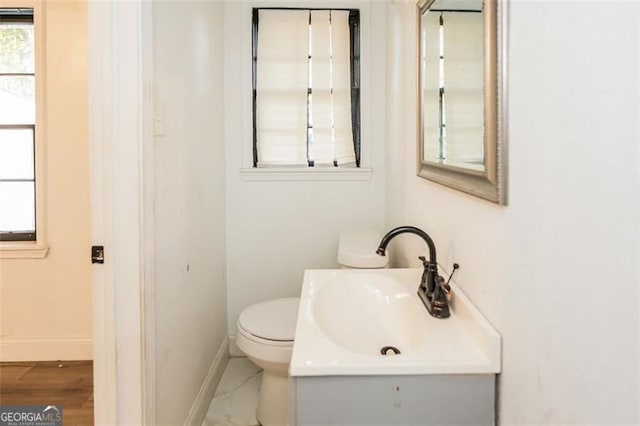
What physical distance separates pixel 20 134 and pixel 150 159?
1.75 m

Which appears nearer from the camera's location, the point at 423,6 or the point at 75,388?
the point at 423,6

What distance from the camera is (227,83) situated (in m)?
2.64

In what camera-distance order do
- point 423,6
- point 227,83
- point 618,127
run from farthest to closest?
point 227,83 → point 423,6 → point 618,127

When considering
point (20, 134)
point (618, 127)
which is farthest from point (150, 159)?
point (20, 134)

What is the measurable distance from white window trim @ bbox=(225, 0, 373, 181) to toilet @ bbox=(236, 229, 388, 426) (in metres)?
0.62

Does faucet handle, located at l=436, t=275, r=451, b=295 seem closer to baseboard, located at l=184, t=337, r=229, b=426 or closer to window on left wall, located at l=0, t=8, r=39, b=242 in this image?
baseboard, located at l=184, t=337, r=229, b=426

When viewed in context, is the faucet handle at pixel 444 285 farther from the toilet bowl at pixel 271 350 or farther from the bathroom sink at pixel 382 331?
the toilet bowl at pixel 271 350

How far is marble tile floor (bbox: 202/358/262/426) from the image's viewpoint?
212 centimetres

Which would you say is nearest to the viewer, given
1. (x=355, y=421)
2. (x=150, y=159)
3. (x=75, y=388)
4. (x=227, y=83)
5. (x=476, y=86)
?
(x=355, y=421)

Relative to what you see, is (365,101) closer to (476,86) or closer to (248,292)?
(248,292)

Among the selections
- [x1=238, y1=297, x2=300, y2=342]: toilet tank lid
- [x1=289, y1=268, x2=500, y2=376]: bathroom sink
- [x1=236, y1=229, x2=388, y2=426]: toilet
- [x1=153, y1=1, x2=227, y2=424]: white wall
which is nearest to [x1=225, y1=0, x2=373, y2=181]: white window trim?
[x1=153, y1=1, x2=227, y2=424]: white wall

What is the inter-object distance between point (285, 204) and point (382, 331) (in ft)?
4.65

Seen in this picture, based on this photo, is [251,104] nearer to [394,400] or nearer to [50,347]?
[50,347]

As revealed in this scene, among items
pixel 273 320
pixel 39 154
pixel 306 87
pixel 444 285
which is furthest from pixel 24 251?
pixel 444 285
